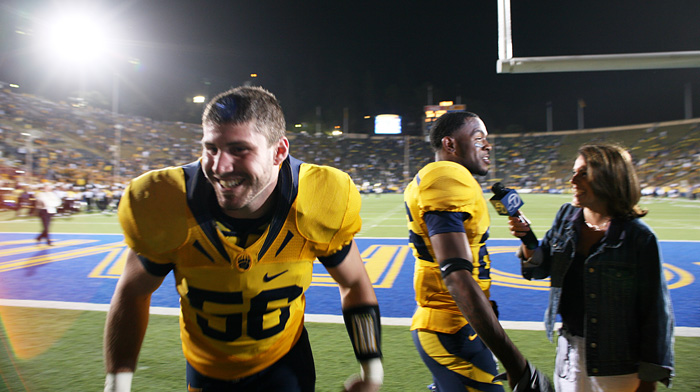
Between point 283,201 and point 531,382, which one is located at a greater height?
point 283,201

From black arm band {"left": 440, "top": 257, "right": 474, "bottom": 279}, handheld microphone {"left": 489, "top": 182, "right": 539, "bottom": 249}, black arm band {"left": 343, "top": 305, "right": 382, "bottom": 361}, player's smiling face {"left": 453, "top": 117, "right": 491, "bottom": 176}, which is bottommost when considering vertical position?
black arm band {"left": 343, "top": 305, "right": 382, "bottom": 361}

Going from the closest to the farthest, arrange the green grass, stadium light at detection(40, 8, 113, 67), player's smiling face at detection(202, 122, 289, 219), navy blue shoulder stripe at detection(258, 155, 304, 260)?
player's smiling face at detection(202, 122, 289, 219)
navy blue shoulder stripe at detection(258, 155, 304, 260)
the green grass
stadium light at detection(40, 8, 113, 67)

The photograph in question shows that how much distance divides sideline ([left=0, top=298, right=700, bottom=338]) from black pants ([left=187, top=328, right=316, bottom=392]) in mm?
3194

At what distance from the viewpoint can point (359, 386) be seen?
187cm

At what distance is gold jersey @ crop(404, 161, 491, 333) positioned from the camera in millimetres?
2148

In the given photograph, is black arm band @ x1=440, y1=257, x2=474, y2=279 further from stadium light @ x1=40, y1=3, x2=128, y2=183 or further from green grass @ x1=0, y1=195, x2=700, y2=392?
stadium light @ x1=40, y1=3, x2=128, y2=183

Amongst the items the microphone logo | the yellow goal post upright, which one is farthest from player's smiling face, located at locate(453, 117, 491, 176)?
the yellow goal post upright

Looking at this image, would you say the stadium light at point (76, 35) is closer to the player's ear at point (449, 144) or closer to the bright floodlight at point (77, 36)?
the bright floodlight at point (77, 36)

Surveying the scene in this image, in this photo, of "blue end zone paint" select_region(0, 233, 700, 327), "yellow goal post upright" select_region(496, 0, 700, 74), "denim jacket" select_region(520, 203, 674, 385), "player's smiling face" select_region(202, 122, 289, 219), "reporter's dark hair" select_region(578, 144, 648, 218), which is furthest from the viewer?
"blue end zone paint" select_region(0, 233, 700, 327)

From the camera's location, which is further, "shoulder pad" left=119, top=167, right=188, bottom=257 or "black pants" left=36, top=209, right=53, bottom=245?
"black pants" left=36, top=209, right=53, bottom=245

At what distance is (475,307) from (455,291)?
0.35ft

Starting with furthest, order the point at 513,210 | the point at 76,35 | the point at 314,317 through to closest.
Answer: the point at 76,35 < the point at 314,317 < the point at 513,210

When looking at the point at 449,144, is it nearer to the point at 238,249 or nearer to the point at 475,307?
the point at 475,307

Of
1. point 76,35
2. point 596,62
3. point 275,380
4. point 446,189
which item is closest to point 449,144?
point 446,189
